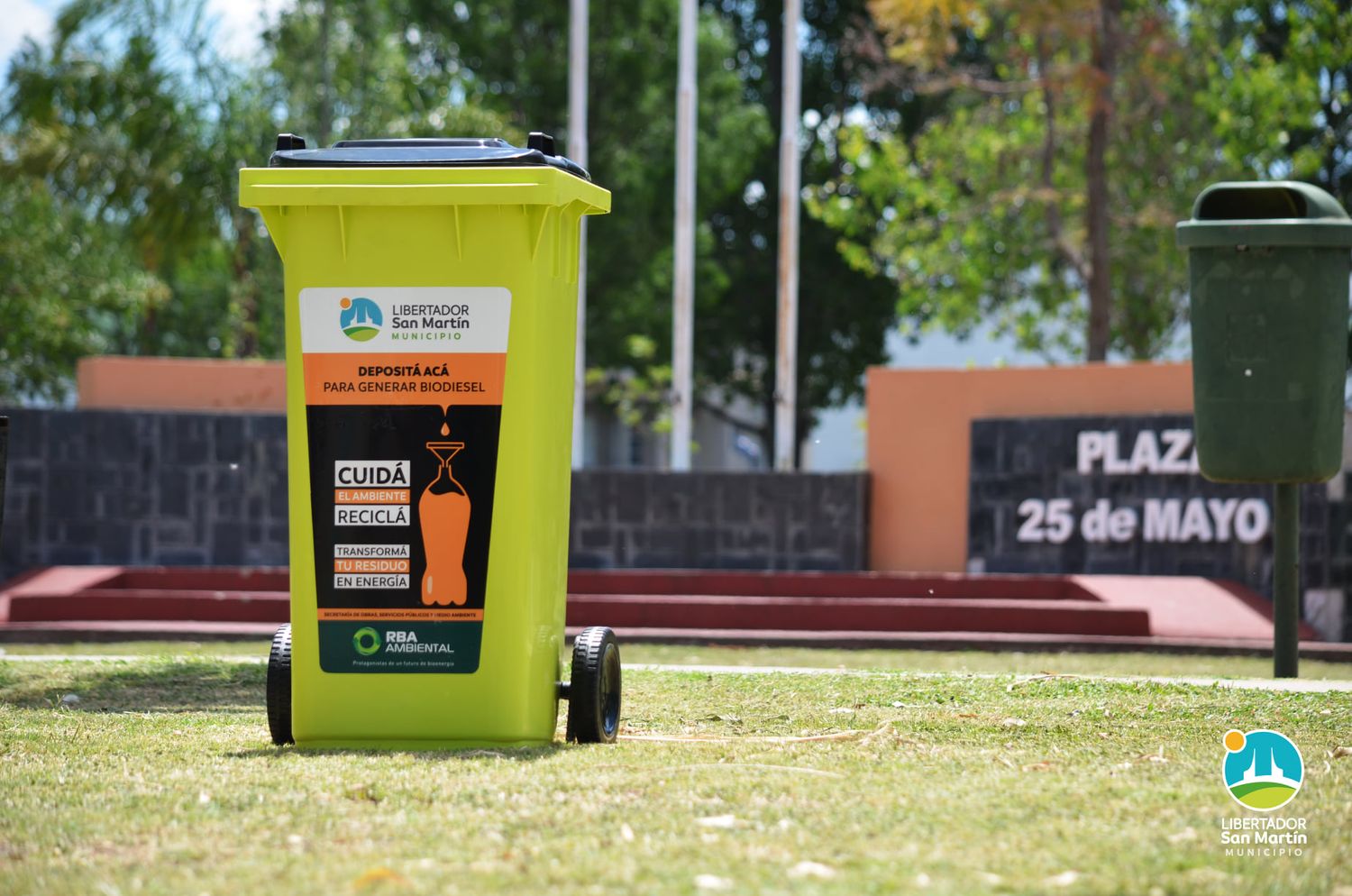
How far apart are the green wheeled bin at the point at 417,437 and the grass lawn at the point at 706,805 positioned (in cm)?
27

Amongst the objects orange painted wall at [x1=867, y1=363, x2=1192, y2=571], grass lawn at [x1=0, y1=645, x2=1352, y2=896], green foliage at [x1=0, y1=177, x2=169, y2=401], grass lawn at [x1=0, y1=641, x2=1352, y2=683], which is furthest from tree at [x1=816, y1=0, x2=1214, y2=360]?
grass lawn at [x1=0, y1=645, x2=1352, y2=896]

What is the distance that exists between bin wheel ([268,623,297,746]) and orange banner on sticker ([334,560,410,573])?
0.40m

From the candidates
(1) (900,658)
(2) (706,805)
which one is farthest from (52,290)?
(2) (706,805)

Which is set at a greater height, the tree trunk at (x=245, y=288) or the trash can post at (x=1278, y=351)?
the tree trunk at (x=245, y=288)

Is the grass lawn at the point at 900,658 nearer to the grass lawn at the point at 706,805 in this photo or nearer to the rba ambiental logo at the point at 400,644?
the grass lawn at the point at 706,805

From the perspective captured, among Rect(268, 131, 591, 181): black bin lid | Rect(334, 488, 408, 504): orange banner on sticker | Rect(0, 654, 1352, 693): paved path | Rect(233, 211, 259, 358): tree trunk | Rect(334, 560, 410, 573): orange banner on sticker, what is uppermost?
Rect(233, 211, 259, 358): tree trunk

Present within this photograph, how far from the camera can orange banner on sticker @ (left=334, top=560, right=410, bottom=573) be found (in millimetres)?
6078

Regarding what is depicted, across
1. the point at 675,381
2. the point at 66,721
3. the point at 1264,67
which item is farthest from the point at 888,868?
the point at 1264,67

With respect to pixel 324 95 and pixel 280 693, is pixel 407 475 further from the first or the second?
pixel 324 95

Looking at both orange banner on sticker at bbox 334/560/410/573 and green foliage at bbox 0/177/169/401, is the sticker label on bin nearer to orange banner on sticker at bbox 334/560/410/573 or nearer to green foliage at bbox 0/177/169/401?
orange banner on sticker at bbox 334/560/410/573

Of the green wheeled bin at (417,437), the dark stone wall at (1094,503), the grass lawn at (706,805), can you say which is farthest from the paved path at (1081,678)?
the dark stone wall at (1094,503)

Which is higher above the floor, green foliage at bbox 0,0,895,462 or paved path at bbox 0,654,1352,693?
green foliage at bbox 0,0,895,462

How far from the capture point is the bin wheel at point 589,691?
6297 millimetres

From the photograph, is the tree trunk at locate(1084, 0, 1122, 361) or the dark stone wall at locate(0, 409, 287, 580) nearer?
the dark stone wall at locate(0, 409, 287, 580)
